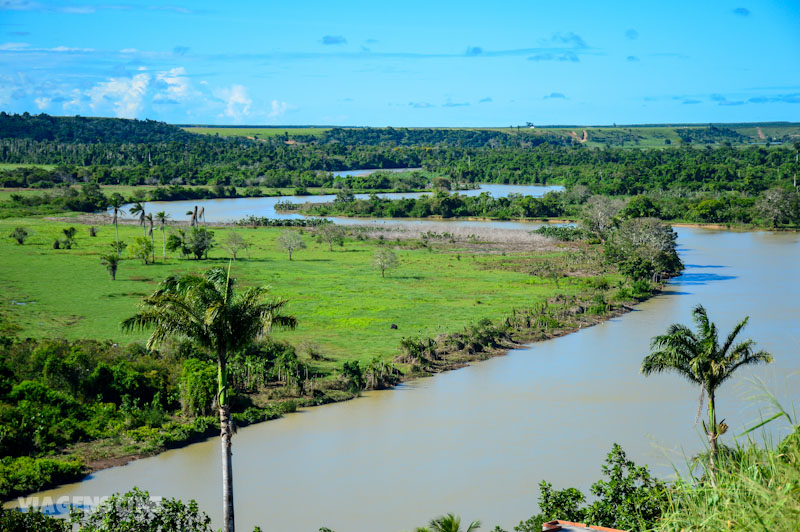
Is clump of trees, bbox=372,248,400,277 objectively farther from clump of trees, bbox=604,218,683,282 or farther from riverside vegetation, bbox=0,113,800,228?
riverside vegetation, bbox=0,113,800,228

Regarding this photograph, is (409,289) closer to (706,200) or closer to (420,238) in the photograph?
(420,238)

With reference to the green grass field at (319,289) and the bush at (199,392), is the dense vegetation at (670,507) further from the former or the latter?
the green grass field at (319,289)

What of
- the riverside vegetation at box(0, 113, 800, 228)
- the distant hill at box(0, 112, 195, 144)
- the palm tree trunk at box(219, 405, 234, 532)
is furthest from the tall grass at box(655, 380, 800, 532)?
the distant hill at box(0, 112, 195, 144)

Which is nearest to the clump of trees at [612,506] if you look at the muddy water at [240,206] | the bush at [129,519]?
the bush at [129,519]

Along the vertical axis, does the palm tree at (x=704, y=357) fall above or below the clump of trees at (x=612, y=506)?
above

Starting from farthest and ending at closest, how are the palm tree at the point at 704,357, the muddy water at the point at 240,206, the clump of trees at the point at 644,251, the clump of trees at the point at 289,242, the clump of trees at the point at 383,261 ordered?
the muddy water at the point at 240,206
the clump of trees at the point at 289,242
the clump of trees at the point at 383,261
the clump of trees at the point at 644,251
the palm tree at the point at 704,357

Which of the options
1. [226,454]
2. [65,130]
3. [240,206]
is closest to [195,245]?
[226,454]
